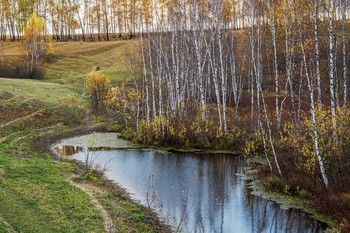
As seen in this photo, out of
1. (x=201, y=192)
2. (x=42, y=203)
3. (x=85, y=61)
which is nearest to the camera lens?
(x=42, y=203)

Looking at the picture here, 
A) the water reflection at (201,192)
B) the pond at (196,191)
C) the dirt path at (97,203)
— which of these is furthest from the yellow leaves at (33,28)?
the dirt path at (97,203)

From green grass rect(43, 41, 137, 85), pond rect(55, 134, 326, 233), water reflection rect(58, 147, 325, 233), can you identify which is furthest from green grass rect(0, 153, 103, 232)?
green grass rect(43, 41, 137, 85)

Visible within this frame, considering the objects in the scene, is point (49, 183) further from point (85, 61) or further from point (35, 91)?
point (85, 61)

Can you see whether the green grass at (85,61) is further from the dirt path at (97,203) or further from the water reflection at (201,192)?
the dirt path at (97,203)

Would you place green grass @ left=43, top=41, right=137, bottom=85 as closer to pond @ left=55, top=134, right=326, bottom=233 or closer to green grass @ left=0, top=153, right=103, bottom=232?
pond @ left=55, top=134, right=326, bottom=233

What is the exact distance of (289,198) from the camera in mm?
16781

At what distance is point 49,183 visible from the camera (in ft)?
54.7

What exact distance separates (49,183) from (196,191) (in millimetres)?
6426

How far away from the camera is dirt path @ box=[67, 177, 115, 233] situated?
42.4 feet

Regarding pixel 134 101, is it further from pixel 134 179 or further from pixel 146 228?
pixel 146 228

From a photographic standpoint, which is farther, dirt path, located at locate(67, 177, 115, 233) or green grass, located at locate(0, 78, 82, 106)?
green grass, located at locate(0, 78, 82, 106)

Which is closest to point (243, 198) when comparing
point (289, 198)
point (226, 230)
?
point (289, 198)

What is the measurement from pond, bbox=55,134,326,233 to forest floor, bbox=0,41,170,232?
1142 mm

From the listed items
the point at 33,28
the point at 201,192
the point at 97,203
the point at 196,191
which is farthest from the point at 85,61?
the point at 97,203
